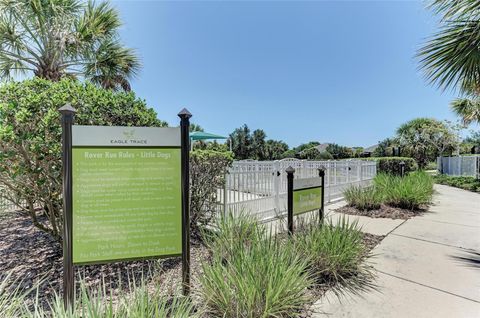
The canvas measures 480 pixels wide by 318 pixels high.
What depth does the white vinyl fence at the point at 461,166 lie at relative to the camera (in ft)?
50.4

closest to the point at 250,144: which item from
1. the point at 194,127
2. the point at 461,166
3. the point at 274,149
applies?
the point at 274,149

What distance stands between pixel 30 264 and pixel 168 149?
10.6ft

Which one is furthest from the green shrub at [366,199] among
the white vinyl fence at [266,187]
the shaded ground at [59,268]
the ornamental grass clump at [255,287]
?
the ornamental grass clump at [255,287]

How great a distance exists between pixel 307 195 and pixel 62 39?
6.97 metres

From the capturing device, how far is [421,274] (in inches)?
130

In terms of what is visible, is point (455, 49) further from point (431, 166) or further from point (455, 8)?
point (431, 166)

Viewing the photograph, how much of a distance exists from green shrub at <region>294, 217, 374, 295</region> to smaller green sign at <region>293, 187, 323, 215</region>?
380 millimetres

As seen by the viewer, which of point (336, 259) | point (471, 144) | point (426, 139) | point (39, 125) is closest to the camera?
point (39, 125)

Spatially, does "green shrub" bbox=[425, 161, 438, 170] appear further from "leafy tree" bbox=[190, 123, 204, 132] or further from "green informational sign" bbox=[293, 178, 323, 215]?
"green informational sign" bbox=[293, 178, 323, 215]

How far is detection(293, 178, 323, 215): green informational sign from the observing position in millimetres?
3600

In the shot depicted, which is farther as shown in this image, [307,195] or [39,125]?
[307,195]

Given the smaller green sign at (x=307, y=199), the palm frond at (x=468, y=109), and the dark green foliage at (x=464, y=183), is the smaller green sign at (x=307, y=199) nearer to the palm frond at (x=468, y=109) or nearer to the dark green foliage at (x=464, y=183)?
the dark green foliage at (x=464, y=183)

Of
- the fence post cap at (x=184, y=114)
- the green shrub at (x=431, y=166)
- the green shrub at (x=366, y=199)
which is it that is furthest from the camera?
the green shrub at (x=431, y=166)

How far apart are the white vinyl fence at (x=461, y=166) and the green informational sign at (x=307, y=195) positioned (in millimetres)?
16601
